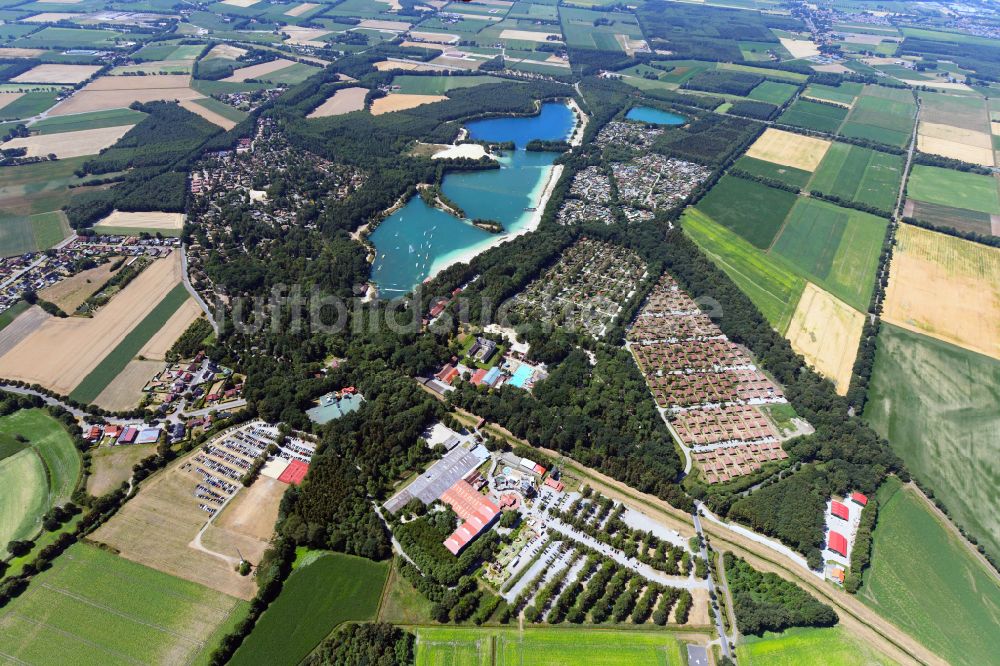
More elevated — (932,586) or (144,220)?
(144,220)

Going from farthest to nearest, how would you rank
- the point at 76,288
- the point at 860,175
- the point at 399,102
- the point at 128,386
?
the point at 399,102 → the point at 860,175 → the point at 76,288 → the point at 128,386

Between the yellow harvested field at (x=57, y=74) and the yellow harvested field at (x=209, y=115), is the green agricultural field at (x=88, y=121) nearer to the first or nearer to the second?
the yellow harvested field at (x=209, y=115)

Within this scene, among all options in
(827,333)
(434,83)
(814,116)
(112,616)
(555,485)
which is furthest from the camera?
(434,83)

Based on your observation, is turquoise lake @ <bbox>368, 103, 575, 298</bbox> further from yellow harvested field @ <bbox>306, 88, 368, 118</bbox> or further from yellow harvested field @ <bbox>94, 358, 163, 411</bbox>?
yellow harvested field @ <bbox>306, 88, 368, 118</bbox>

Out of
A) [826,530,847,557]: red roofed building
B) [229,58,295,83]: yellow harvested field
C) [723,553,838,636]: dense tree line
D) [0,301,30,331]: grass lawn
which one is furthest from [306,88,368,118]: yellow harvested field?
[826,530,847,557]: red roofed building

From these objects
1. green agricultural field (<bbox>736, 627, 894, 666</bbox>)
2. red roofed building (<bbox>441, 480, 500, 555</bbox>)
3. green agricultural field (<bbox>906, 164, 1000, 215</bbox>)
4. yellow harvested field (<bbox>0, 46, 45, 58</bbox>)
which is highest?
yellow harvested field (<bbox>0, 46, 45, 58</bbox>)

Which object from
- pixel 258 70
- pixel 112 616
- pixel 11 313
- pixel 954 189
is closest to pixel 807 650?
pixel 112 616

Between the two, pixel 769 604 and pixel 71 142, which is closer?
pixel 769 604

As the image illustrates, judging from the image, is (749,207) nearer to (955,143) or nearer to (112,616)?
(955,143)
